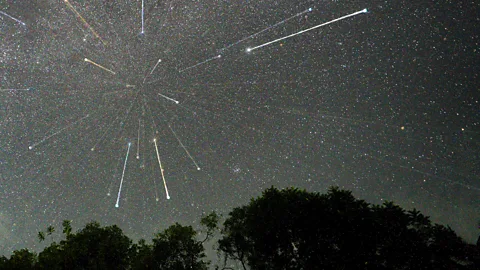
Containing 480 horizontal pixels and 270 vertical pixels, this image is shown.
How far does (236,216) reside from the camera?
1869 cm

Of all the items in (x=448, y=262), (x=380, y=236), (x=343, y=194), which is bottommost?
(x=448, y=262)

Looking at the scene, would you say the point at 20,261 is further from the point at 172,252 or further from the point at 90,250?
the point at 172,252

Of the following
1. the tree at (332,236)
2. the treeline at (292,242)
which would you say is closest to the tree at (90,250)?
the treeline at (292,242)

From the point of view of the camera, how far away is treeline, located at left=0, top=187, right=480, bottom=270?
13.8 m

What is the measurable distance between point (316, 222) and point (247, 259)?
5.20 meters

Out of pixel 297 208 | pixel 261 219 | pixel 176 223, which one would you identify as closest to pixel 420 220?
pixel 297 208

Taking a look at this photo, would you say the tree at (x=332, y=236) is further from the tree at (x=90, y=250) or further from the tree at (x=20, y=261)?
the tree at (x=20, y=261)

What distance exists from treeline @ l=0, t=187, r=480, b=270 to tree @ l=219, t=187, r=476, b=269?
0.14 feet

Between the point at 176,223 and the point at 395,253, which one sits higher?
the point at 176,223

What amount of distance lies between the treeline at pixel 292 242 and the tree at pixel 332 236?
4cm

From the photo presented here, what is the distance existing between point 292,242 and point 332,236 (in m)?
2.31

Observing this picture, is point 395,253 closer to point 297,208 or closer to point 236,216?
point 297,208

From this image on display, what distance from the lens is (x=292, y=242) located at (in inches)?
642

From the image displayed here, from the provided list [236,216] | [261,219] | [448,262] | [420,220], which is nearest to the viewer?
[448,262]
